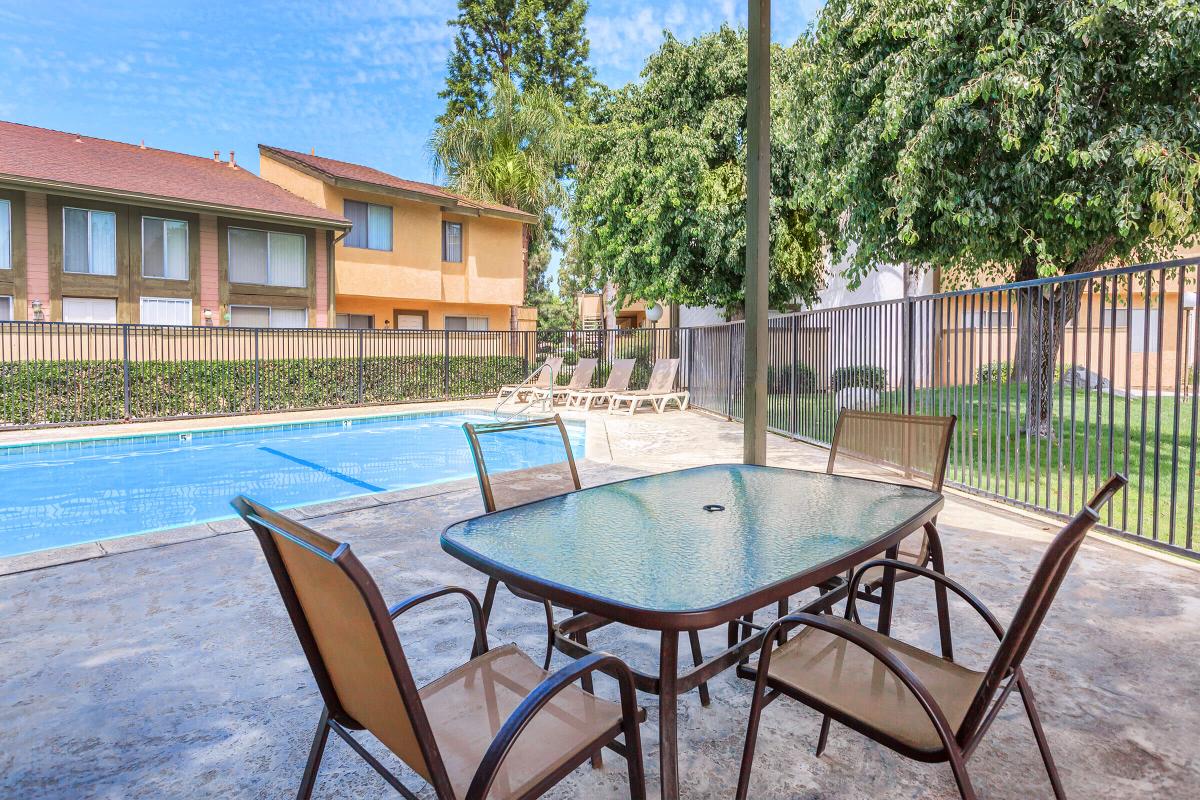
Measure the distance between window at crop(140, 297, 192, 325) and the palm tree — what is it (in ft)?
30.7

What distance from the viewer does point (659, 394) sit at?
13.6 m

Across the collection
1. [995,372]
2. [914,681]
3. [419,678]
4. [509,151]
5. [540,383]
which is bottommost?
[419,678]

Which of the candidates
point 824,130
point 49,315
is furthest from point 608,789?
point 49,315

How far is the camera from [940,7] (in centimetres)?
701

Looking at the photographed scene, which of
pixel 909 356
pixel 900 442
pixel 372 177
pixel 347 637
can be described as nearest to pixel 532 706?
pixel 347 637

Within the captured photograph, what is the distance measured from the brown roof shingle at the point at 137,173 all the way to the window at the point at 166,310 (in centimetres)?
235

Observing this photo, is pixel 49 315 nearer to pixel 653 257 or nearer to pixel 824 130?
pixel 653 257

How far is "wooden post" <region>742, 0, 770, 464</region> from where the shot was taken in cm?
446

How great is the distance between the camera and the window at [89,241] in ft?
46.8

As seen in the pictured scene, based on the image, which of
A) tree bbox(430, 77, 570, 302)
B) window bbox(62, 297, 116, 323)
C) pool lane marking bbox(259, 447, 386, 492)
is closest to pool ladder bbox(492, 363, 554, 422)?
pool lane marking bbox(259, 447, 386, 492)

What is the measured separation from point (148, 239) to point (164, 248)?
35 cm

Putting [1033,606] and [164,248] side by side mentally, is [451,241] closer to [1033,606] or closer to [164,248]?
[164,248]

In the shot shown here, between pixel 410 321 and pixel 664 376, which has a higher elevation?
pixel 410 321

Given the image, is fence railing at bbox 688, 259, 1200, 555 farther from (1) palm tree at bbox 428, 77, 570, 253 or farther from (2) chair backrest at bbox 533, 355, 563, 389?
(1) palm tree at bbox 428, 77, 570, 253
